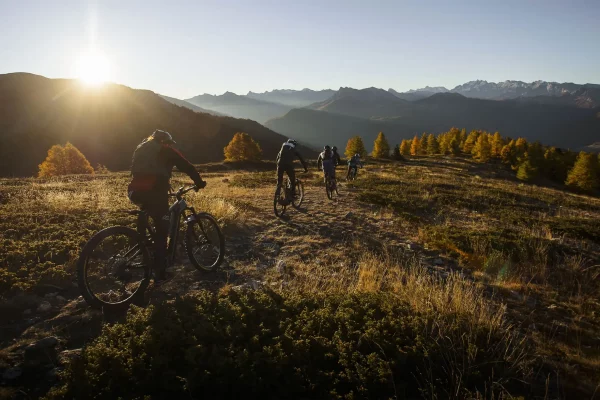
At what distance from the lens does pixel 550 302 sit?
6.03m

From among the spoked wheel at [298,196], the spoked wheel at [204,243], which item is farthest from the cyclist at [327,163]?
the spoked wheel at [204,243]

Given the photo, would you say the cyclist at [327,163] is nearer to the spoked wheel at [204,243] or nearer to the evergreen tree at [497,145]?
the spoked wheel at [204,243]

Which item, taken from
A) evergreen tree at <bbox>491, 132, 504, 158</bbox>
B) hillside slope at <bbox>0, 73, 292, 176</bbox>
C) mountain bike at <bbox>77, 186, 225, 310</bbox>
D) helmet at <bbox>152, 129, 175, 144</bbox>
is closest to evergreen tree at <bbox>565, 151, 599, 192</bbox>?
evergreen tree at <bbox>491, 132, 504, 158</bbox>

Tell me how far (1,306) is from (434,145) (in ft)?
373

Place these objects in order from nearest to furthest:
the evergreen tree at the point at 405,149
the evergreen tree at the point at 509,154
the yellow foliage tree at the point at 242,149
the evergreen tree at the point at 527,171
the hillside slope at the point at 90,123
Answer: the evergreen tree at the point at 527,171
the yellow foliage tree at the point at 242,149
the evergreen tree at the point at 509,154
the evergreen tree at the point at 405,149
the hillside slope at the point at 90,123

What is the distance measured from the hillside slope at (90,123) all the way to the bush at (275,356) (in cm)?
12754

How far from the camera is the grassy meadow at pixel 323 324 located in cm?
363

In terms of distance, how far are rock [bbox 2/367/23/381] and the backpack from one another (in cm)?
321

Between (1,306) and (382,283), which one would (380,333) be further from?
(1,306)

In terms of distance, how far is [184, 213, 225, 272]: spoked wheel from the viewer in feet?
22.7

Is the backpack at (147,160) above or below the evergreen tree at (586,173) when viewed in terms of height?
above

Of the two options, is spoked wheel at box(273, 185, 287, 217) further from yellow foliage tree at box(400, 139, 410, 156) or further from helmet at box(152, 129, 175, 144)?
yellow foliage tree at box(400, 139, 410, 156)

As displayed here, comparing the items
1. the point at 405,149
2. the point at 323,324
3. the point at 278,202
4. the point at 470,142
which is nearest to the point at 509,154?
the point at 470,142

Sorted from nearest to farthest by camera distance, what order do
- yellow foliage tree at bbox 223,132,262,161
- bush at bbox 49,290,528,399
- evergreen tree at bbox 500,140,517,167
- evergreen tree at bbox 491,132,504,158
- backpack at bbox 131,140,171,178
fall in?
bush at bbox 49,290,528,399 → backpack at bbox 131,140,171,178 → yellow foliage tree at bbox 223,132,262,161 → evergreen tree at bbox 500,140,517,167 → evergreen tree at bbox 491,132,504,158
